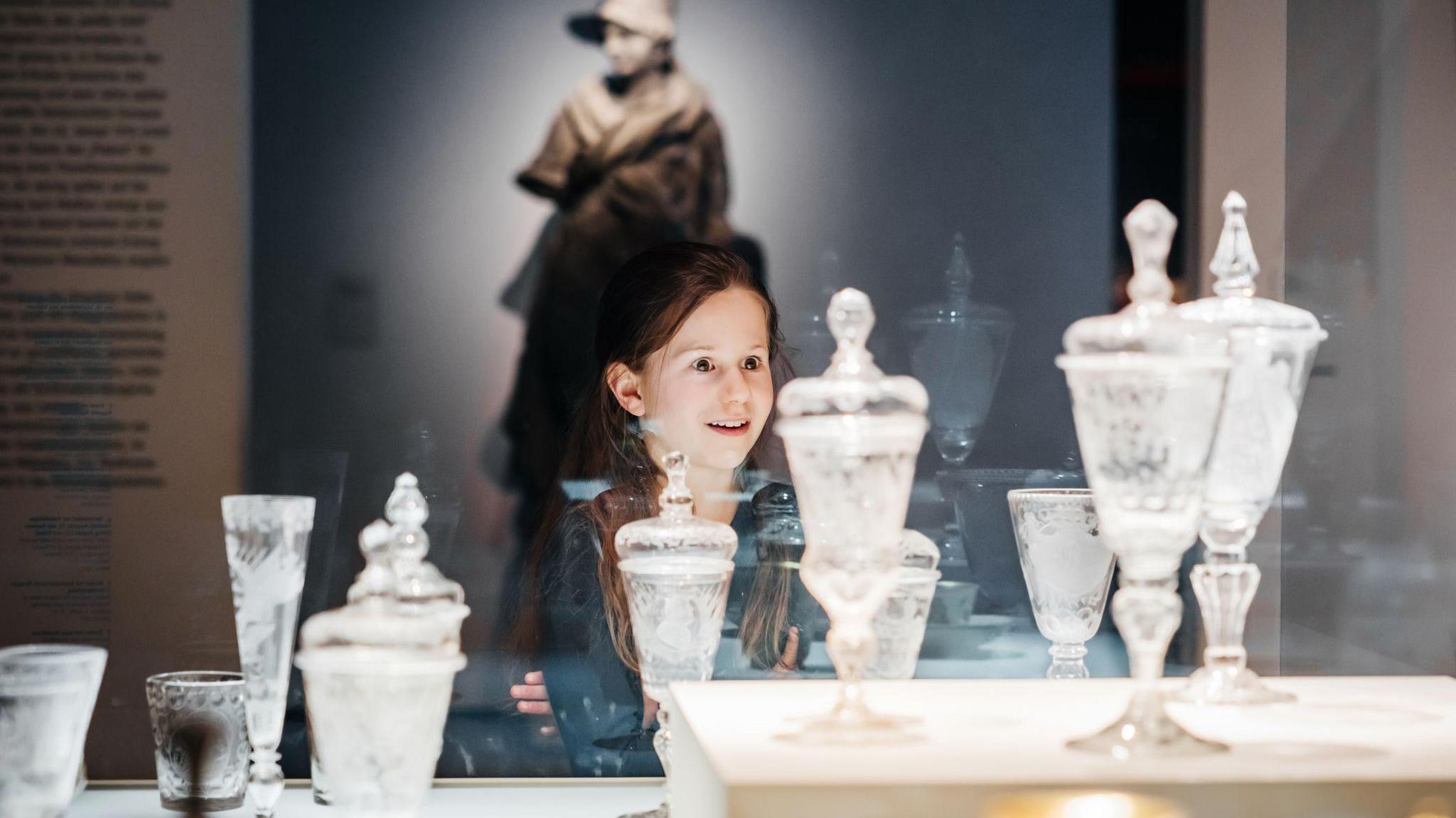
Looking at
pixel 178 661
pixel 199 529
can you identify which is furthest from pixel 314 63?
pixel 178 661

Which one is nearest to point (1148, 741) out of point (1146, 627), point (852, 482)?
point (1146, 627)

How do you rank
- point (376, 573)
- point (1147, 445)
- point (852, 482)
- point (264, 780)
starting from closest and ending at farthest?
1. point (1147, 445)
2. point (852, 482)
3. point (376, 573)
4. point (264, 780)

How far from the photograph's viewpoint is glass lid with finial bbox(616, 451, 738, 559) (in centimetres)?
209

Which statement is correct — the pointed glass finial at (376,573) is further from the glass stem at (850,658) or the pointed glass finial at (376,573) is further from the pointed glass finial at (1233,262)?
the pointed glass finial at (1233,262)

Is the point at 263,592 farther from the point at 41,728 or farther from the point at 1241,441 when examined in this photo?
the point at 1241,441

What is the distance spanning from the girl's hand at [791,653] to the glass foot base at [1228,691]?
A: 33.3 inches

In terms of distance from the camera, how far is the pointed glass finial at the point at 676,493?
2.13 m

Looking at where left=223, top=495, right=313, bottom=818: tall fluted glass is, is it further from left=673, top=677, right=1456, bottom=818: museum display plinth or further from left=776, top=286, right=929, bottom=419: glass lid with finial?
left=776, top=286, right=929, bottom=419: glass lid with finial

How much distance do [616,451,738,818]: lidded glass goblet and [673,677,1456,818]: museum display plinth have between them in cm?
8

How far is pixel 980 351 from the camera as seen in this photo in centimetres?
275

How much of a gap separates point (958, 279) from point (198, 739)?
146 cm

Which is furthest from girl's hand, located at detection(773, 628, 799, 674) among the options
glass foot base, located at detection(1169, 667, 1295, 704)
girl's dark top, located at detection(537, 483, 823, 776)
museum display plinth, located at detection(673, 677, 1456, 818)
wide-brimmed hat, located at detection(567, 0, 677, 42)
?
wide-brimmed hat, located at detection(567, 0, 677, 42)

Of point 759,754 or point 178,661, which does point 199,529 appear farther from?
point 759,754

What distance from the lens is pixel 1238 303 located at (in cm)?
200
